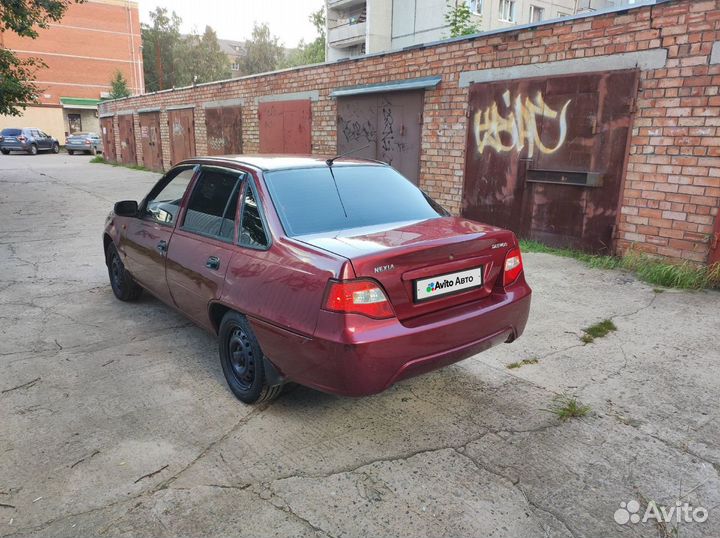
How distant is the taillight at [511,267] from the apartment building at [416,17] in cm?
3277

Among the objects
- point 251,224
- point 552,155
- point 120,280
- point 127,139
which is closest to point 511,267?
point 251,224

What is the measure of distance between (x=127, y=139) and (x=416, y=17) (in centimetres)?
2285

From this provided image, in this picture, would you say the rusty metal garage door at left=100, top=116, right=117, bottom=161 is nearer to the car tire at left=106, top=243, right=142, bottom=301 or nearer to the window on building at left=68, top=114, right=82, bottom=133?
the car tire at left=106, top=243, right=142, bottom=301

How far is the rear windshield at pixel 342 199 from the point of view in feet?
10.0

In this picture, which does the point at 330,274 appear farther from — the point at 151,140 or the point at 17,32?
the point at 151,140

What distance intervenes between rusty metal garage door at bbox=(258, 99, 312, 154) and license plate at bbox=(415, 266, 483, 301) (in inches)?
374

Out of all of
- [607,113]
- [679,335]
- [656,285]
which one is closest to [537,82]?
[607,113]

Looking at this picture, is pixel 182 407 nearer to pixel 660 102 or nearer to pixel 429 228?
pixel 429 228

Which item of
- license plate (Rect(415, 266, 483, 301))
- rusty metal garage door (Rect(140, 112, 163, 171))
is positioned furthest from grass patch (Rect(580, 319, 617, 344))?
rusty metal garage door (Rect(140, 112, 163, 171))

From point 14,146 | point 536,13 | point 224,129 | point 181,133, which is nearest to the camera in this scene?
point 224,129

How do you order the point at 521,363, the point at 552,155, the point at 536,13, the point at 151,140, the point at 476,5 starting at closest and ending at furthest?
1. the point at 521,363
2. the point at 552,155
3. the point at 151,140
4. the point at 476,5
5. the point at 536,13

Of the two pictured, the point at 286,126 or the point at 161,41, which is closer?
the point at 286,126

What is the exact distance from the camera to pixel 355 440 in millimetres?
2818

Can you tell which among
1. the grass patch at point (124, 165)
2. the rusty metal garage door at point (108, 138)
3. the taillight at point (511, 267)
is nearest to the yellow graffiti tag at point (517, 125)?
the taillight at point (511, 267)
